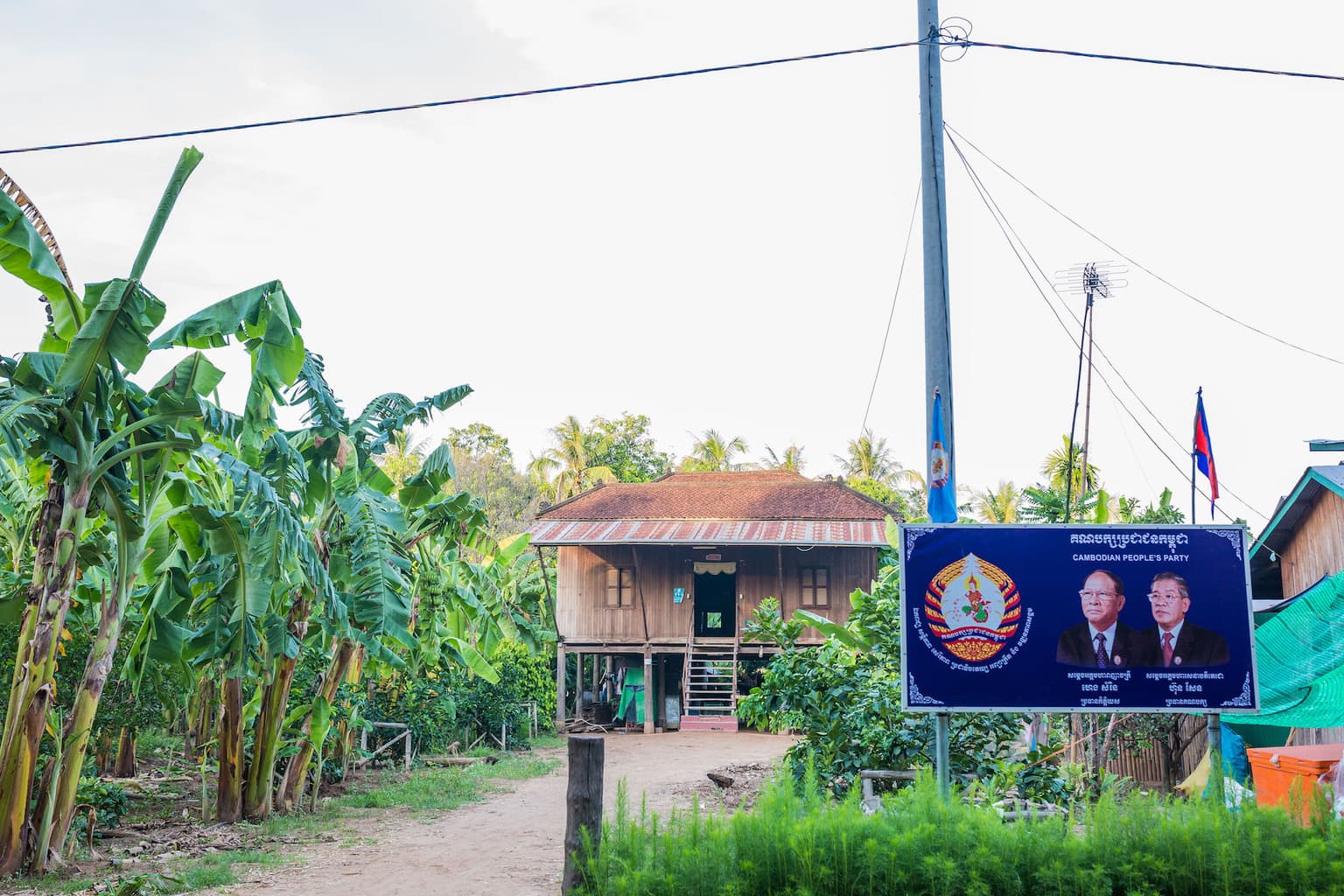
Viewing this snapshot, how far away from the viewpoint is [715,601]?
29.1 m

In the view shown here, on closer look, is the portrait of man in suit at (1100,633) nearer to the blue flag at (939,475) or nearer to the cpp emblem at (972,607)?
the cpp emblem at (972,607)

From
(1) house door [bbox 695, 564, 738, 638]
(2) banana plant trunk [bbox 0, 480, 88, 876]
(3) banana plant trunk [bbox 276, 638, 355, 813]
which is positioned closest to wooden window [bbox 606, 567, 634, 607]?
(1) house door [bbox 695, 564, 738, 638]

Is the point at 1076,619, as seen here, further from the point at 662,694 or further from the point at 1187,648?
the point at 662,694

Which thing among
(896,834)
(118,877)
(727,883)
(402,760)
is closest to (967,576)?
(896,834)

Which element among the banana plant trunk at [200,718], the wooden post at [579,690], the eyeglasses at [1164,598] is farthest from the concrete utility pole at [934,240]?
the wooden post at [579,690]

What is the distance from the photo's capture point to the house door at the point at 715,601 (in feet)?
94.1

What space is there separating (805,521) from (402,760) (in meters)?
Answer: 11.3

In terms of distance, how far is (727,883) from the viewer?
448 cm

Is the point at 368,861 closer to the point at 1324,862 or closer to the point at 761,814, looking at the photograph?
the point at 761,814

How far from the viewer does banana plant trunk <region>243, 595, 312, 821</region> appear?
36.4ft

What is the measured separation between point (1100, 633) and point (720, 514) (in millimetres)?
19570

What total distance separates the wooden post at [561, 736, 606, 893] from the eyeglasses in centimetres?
358

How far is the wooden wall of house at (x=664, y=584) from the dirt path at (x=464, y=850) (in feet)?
26.6

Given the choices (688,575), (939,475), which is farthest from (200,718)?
(939,475)
